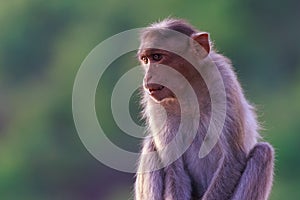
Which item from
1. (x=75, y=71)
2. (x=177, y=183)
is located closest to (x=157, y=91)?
(x=177, y=183)

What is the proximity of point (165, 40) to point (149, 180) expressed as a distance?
41.5 inches

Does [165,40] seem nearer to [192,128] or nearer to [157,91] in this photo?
[157,91]

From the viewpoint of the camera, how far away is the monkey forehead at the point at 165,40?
336 inches

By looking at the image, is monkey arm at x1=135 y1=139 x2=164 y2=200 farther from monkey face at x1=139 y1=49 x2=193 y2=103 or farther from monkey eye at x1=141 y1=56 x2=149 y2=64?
monkey eye at x1=141 y1=56 x2=149 y2=64

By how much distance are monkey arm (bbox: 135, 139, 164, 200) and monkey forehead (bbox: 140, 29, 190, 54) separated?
79 centimetres

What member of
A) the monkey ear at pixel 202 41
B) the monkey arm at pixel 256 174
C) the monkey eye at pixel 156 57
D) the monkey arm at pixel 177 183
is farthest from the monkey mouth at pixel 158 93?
the monkey arm at pixel 256 174

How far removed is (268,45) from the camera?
77.6 ft

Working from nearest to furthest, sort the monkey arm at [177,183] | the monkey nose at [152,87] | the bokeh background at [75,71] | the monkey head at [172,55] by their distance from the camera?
the monkey nose at [152,87] < the monkey head at [172,55] < the monkey arm at [177,183] < the bokeh background at [75,71]

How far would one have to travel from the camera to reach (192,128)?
8.66 metres

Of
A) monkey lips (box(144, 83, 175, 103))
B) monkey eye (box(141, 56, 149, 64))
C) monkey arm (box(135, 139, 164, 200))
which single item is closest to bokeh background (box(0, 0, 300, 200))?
monkey arm (box(135, 139, 164, 200))

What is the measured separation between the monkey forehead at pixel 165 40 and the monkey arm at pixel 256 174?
0.92m

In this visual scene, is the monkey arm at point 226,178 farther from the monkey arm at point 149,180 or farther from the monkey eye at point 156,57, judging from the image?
the monkey eye at point 156,57

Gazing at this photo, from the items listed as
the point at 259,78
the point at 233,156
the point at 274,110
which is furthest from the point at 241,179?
Answer: the point at 259,78

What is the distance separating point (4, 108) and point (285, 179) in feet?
21.2
